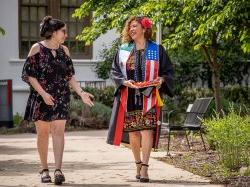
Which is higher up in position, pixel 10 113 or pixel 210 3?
pixel 210 3

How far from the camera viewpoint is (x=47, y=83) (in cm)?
783

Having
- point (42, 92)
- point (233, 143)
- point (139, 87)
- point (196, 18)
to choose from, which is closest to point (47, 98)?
point (42, 92)

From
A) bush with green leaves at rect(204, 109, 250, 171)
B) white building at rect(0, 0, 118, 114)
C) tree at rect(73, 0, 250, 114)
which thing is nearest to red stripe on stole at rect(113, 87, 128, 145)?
bush with green leaves at rect(204, 109, 250, 171)

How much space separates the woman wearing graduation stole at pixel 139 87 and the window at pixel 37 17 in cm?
1446

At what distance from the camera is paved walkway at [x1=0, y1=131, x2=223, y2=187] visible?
7.81m

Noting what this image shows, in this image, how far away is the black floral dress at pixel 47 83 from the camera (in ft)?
25.6

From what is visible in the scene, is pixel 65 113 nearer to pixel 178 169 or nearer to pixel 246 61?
pixel 178 169

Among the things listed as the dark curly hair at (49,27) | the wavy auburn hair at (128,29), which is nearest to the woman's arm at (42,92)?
the dark curly hair at (49,27)

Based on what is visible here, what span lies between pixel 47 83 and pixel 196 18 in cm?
284

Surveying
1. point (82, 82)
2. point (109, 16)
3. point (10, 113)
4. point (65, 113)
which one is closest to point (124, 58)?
point (65, 113)

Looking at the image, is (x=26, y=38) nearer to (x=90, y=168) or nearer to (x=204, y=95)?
(x=204, y=95)

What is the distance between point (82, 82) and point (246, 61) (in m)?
5.27

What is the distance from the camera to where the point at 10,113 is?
1877cm

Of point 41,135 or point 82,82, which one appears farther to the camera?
point 82,82
